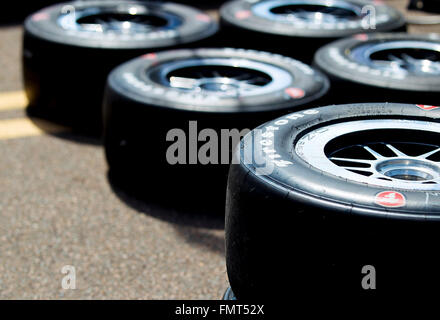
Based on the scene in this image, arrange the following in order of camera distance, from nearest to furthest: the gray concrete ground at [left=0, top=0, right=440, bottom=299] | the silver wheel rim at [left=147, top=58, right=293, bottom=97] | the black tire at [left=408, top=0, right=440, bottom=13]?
the gray concrete ground at [left=0, top=0, right=440, bottom=299], the silver wheel rim at [left=147, top=58, right=293, bottom=97], the black tire at [left=408, top=0, right=440, bottom=13]

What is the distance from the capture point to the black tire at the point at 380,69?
3.29 m

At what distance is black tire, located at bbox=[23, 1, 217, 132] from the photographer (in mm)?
4121

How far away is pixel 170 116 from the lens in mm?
3180

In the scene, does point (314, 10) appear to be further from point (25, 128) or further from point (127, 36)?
point (25, 128)

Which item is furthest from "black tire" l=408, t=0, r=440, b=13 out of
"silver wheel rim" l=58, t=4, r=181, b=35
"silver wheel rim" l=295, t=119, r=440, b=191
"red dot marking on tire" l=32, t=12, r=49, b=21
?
"silver wheel rim" l=295, t=119, r=440, b=191

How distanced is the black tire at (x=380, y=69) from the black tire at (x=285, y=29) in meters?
0.26

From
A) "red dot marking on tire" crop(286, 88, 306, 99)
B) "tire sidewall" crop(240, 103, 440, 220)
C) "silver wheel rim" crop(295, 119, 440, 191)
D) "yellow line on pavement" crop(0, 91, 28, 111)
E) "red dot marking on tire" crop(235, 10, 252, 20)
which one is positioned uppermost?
Answer: "tire sidewall" crop(240, 103, 440, 220)

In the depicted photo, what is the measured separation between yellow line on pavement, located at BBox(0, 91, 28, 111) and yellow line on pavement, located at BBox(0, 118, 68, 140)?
0.26m

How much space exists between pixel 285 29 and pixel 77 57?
1204mm

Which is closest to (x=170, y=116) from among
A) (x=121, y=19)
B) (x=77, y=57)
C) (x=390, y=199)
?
(x=77, y=57)

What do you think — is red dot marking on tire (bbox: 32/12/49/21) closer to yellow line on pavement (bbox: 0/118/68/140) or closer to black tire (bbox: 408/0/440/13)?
yellow line on pavement (bbox: 0/118/68/140)

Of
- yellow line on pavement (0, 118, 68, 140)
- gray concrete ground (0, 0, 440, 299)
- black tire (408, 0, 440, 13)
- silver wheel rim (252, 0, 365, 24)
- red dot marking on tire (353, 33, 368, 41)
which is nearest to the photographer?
gray concrete ground (0, 0, 440, 299)

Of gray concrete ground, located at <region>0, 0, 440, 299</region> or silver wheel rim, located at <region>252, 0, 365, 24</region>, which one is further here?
silver wheel rim, located at <region>252, 0, 365, 24</region>
